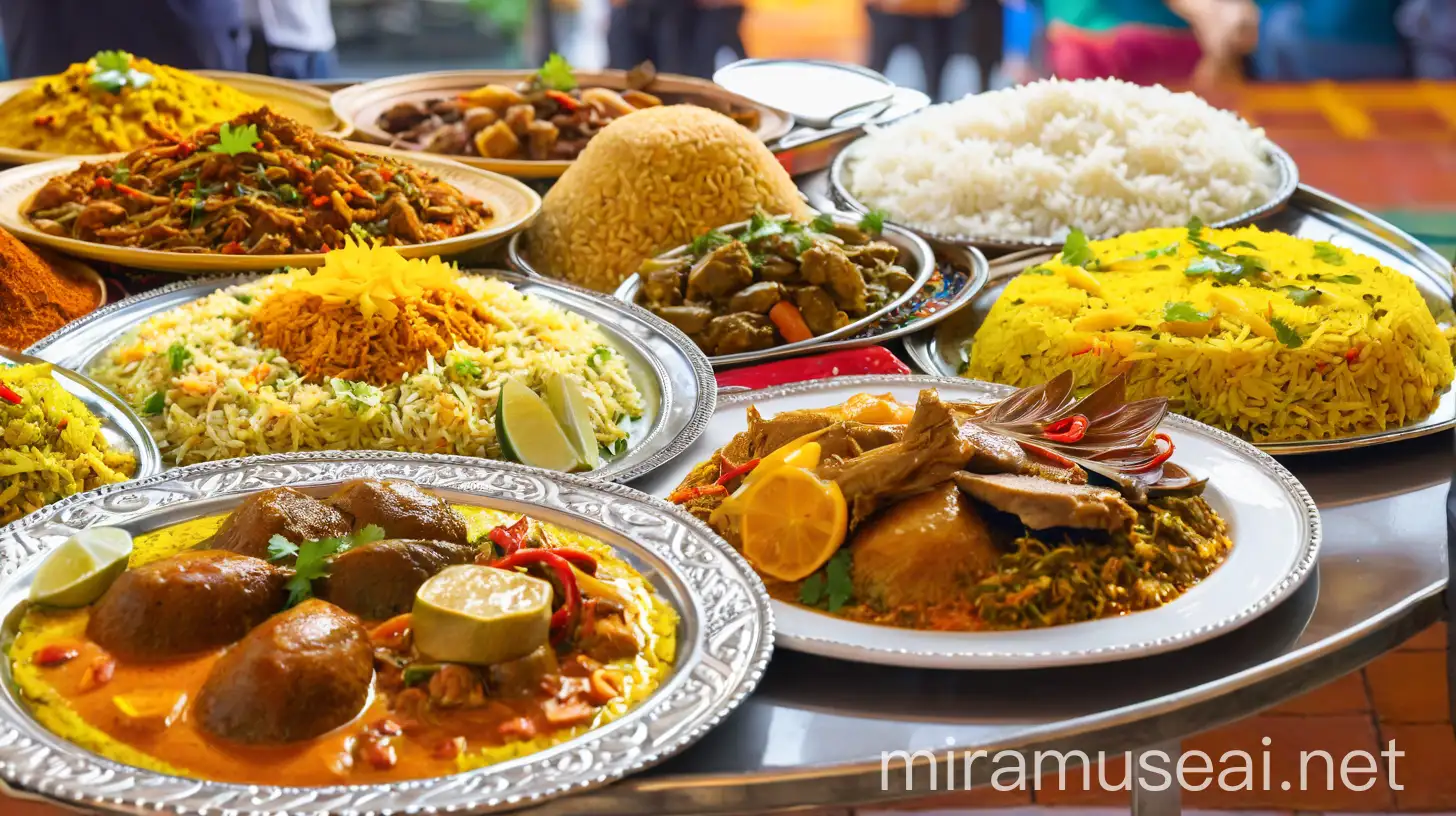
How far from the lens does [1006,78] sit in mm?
8289

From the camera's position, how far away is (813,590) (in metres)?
1.71

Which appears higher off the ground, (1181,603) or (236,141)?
(236,141)

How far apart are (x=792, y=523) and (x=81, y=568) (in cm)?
86

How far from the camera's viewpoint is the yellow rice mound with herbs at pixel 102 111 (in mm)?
3480

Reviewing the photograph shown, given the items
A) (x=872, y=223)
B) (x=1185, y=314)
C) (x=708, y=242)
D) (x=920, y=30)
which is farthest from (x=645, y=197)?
(x=920, y=30)

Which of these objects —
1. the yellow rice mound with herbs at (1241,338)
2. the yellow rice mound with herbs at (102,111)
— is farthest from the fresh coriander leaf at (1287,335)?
the yellow rice mound with herbs at (102,111)

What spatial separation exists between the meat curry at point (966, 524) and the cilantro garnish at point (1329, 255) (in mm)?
1048

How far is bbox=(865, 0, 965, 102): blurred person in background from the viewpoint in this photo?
7.93 meters

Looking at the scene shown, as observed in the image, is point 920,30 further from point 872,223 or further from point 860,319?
point 860,319

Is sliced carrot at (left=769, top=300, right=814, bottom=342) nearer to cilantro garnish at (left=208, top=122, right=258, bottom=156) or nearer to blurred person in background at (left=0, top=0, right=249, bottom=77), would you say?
cilantro garnish at (left=208, top=122, right=258, bottom=156)

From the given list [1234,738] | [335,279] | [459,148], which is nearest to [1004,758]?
[335,279]

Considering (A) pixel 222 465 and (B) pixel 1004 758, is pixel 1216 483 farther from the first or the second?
(A) pixel 222 465

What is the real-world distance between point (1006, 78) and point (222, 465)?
7.17 m

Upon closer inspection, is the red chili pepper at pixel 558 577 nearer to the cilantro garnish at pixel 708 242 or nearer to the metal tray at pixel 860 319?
the metal tray at pixel 860 319
